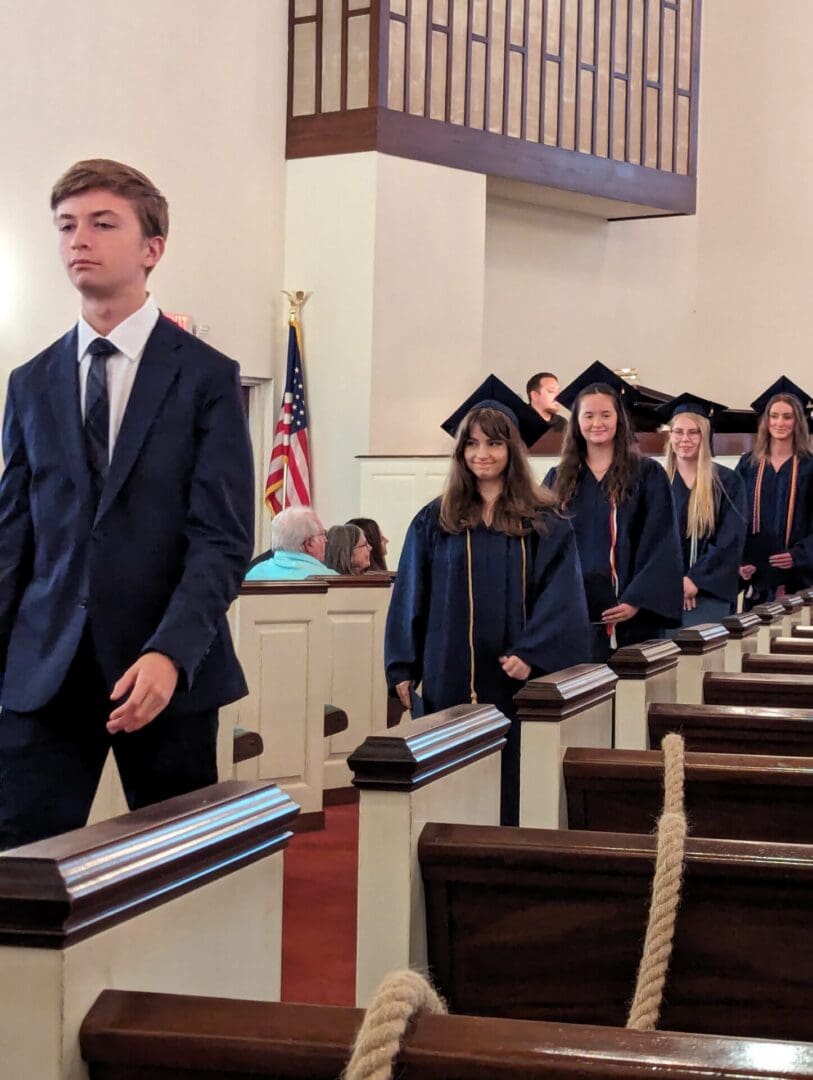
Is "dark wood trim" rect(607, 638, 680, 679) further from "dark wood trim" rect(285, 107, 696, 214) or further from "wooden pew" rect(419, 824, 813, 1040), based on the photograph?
"dark wood trim" rect(285, 107, 696, 214)

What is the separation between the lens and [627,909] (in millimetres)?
1780

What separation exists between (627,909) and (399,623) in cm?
242

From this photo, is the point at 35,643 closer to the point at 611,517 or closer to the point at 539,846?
the point at 539,846

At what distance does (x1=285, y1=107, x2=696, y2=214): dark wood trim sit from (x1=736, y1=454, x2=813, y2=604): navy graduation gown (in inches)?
210

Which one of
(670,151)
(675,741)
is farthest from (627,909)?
(670,151)

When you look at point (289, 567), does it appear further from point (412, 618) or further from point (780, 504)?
point (412, 618)

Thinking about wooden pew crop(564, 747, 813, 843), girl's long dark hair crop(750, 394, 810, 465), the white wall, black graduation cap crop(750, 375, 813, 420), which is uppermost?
the white wall

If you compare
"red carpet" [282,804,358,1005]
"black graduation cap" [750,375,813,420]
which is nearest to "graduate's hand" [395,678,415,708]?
"red carpet" [282,804,358,1005]

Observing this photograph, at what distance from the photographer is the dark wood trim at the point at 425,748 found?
1811mm

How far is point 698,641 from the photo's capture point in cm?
373

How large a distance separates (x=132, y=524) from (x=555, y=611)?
1.92 meters

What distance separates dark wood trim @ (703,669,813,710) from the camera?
361cm

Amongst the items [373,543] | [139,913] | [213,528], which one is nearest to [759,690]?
[213,528]

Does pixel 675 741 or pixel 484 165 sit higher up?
pixel 484 165
